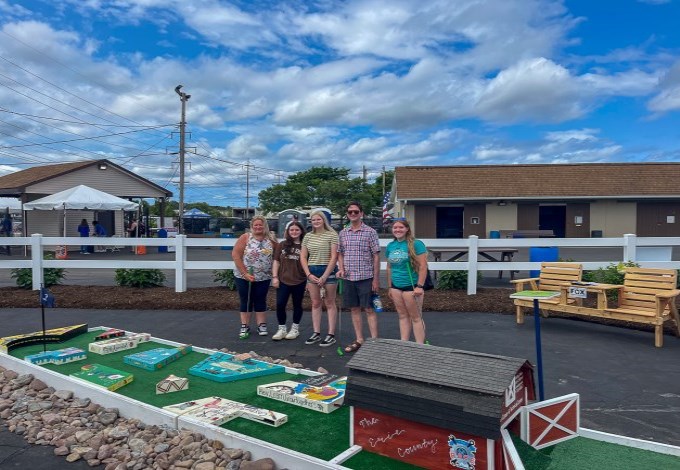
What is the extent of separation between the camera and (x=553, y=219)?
31.2 meters

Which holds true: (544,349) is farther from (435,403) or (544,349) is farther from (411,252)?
(435,403)

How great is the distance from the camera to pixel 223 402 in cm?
439

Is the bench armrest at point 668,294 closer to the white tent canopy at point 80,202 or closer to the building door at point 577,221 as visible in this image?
the white tent canopy at point 80,202

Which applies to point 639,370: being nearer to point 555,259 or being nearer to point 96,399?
point 96,399

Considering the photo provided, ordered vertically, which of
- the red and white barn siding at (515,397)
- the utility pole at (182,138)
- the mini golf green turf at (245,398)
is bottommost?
the mini golf green turf at (245,398)

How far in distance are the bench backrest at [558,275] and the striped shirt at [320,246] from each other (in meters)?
3.61

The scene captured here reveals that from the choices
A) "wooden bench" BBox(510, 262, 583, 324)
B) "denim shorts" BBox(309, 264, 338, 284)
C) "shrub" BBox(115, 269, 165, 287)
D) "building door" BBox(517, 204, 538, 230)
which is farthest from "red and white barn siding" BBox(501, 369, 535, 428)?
"building door" BBox(517, 204, 538, 230)

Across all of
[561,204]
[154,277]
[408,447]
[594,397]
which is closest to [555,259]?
[594,397]

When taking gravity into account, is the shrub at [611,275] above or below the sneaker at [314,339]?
above

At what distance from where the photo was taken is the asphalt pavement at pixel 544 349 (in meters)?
4.29

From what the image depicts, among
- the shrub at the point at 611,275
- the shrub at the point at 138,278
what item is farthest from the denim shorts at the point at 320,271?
the shrub at the point at 138,278

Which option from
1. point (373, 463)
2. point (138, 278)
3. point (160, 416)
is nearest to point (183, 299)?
point (138, 278)

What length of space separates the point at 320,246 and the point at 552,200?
2602 cm

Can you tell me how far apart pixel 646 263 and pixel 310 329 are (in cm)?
617
